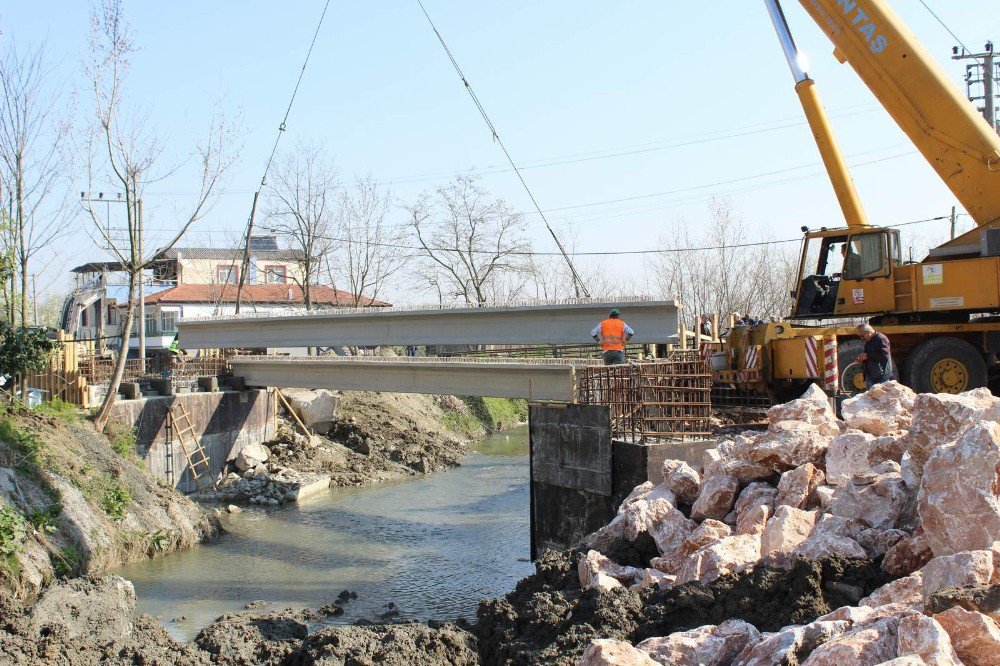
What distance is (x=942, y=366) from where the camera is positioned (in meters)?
13.8

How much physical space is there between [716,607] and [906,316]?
911cm

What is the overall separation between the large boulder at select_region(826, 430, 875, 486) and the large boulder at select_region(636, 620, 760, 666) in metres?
3.25

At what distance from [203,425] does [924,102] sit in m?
20.1

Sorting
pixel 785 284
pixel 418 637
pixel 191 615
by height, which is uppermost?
pixel 785 284

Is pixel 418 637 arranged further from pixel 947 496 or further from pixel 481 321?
pixel 481 321

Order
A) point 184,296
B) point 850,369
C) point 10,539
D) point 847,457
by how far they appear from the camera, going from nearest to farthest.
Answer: point 847,457, point 10,539, point 850,369, point 184,296

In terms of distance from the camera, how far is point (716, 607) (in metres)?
7.13

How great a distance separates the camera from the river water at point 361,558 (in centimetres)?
1383

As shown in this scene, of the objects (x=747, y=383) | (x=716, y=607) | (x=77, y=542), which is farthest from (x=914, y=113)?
(x=77, y=542)

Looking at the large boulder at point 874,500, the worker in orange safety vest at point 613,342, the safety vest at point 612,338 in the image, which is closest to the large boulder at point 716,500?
the large boulder at point 874,500

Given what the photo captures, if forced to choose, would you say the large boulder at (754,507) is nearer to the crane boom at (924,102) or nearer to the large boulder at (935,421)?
the large boulder at (935,421)

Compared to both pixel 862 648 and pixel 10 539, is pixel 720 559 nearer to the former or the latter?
pixel 862 648

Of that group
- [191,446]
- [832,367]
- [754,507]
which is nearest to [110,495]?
[191,446]

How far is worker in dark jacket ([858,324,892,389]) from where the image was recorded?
12.5 m
